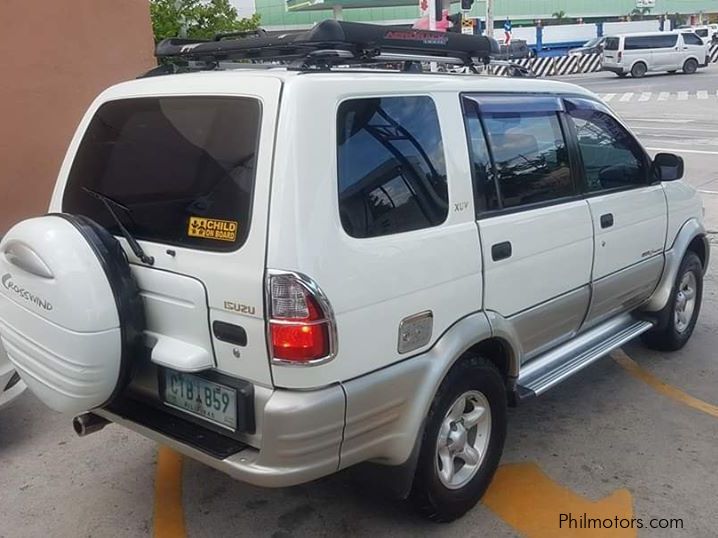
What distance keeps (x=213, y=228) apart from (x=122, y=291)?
44 cm

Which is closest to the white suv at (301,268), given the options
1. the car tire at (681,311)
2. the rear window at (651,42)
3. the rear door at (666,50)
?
the car tire at (681,311)

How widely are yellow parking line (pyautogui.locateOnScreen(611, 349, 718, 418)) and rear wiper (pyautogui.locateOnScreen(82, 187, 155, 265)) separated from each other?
3.27 metres

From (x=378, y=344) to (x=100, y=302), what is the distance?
1.02 meters

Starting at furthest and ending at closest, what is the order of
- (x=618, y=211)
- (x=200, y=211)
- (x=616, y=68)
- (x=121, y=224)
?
(x=616, y=68) → (x=618, y=211) → (x=121, y=224) → (x=200, y=211)

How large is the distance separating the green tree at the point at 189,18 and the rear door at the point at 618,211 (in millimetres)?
6616

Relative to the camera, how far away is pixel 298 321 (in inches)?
96.2

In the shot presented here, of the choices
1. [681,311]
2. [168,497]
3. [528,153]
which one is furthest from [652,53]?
[168,497]

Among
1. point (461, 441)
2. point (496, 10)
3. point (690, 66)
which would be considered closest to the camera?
point (461, 441)

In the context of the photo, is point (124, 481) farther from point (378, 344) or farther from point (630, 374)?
point (630, 374)

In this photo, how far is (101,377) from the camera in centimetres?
268

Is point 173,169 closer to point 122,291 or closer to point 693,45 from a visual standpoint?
point 122,291

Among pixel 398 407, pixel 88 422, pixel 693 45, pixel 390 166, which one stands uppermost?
pixel 390 166

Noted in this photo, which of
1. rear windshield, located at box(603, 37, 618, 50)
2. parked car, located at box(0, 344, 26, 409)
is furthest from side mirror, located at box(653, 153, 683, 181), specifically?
rear windshield, located at box(603, 37, 618, 50)

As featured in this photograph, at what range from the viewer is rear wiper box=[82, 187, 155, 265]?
9.17 ft
